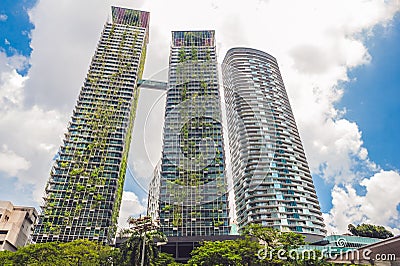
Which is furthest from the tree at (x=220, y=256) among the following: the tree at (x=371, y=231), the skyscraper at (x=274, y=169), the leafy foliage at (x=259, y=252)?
the tree at (x=371, y=231)

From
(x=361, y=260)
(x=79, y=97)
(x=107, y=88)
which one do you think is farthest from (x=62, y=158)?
(x=361, y=260)

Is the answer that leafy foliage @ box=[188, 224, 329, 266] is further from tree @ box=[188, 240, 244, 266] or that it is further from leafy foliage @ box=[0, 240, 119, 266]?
leafy foliage @ box=[0, 240, 119, 266]

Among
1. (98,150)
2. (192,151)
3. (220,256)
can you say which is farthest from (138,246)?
(98,150)

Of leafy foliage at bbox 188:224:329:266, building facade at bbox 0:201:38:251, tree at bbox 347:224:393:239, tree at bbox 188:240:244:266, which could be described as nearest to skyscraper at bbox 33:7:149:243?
building facade at bbox 0:201:38:251

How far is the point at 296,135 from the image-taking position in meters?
61.3

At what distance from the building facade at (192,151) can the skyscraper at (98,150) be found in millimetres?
8512

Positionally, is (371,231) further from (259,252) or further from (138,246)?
(138,246)

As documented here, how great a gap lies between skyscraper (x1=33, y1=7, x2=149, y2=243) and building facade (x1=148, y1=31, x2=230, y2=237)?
27.9ft

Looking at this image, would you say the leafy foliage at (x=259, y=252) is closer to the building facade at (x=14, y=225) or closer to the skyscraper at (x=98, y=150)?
the skyscraper at (x=98, y=150)

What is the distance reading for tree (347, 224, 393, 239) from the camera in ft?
153

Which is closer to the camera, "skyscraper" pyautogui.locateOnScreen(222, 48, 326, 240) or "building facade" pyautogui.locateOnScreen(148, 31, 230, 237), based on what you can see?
"building facade" pyautogui.locateOnScreen(148, 31, 230, 237)

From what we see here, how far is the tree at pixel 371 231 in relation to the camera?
46688 millimetres

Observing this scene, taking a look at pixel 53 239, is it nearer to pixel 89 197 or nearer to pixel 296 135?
pixel 89 197

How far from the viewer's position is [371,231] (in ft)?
155
